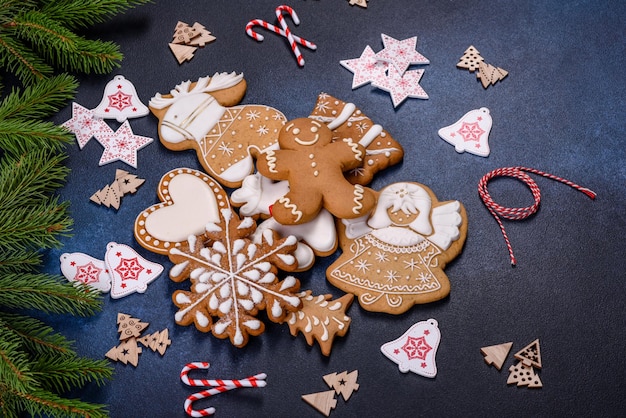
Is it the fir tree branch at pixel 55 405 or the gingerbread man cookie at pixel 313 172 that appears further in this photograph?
the gingerbread man cookie at pixel 313 172

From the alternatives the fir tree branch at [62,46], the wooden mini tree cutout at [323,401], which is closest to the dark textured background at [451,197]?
the wooden mini tree cutout at [323,401]

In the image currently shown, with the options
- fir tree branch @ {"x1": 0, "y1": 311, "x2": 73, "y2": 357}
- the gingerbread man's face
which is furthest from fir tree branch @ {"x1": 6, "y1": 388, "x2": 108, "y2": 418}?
the gingerbread man's face

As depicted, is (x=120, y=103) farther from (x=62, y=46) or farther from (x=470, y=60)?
(x=470, y=60)

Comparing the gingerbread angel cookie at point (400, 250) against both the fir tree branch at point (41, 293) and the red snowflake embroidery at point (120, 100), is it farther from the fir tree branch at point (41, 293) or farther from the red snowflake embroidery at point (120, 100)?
the red snowflake embroidery at point (120, 100)

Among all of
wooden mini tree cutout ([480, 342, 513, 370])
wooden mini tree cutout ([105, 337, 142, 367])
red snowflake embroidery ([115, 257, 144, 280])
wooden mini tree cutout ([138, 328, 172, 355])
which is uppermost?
wooden mini tree cutout ([480, 342, 513, 370])

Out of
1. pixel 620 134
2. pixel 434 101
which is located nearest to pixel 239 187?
pixel 434 101

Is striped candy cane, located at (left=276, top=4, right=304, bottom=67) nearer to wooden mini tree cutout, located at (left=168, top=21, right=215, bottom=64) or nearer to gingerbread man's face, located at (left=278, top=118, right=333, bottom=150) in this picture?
wooden mini tree cutout, located at (left=168, top=21, right=215, bottom=64)

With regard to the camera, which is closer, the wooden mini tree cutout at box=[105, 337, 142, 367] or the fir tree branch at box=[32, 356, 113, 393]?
the fir tree branch at box=[32, 356, 113, 393]
